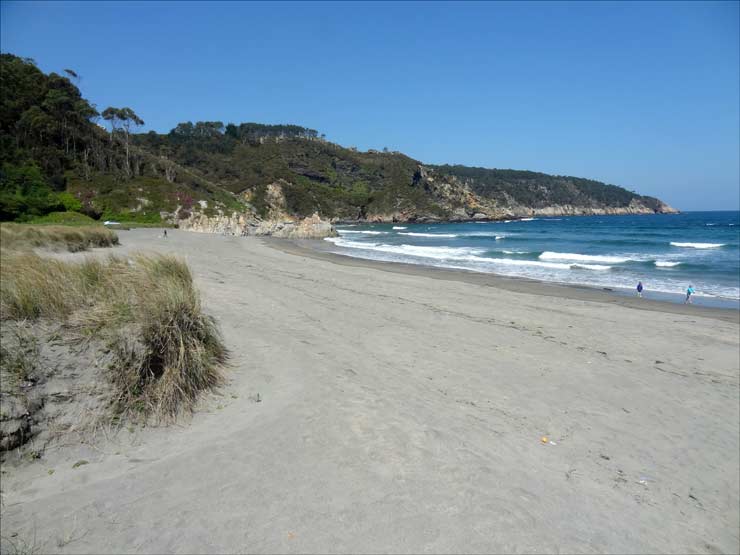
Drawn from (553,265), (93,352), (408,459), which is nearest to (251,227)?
(553,265)

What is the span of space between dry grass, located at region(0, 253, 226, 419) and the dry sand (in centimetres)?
34

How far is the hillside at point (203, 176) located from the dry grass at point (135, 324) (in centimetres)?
3503

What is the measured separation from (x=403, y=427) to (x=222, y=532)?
2.14 meters

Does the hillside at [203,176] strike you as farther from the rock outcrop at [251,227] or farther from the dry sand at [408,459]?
the dry sand at [408,459]

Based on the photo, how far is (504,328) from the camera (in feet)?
32.3

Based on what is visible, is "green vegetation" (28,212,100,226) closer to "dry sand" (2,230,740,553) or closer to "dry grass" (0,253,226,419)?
"dry sand" (2,230,740,553)

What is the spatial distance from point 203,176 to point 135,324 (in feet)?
329

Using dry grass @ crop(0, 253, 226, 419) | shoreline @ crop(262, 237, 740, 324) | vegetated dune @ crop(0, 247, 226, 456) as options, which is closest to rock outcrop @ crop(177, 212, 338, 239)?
shoreline @ crop(262, 237, 740, 324)

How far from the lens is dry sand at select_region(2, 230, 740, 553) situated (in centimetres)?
308

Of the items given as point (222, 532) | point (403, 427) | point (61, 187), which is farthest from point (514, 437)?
point (61, 187)

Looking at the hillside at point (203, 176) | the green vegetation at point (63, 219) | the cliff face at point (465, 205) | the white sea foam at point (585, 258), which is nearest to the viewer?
the white sea foam at point (585, 258)

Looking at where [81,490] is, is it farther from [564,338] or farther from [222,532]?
[564,338]

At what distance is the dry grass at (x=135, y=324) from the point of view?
4.30 metres

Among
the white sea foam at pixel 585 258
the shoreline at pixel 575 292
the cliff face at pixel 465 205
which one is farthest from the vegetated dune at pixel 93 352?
the cliff face at pixel 465 205
